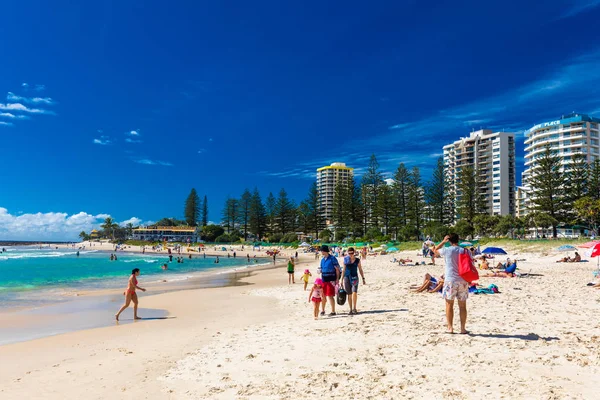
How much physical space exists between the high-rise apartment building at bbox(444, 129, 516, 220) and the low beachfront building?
2373 inches

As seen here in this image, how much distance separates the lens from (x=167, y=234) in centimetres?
10562

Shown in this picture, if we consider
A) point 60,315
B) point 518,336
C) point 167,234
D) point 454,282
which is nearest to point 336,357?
point 454,282

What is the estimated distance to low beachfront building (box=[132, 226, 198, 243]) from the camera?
9625 cm

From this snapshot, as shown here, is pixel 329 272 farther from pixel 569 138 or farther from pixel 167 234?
pixel 167 234

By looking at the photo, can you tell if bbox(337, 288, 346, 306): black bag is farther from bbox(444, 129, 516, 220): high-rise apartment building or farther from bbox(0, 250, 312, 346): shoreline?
bbox(444, 129, 516, 220): high-rise apartment building

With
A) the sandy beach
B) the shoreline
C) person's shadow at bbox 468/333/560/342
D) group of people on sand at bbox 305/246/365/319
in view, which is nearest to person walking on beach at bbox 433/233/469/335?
person's shadow at bbox 468/333/560/342

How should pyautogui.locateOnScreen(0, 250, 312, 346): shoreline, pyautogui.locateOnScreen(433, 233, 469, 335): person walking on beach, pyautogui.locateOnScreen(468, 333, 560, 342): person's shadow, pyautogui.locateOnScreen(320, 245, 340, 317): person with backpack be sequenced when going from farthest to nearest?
pyautogui.locateOnScreen(0, 250, 312, 346): shoreline, pyautogui.locateOnScreen(320, 245, 340, 317): person with backpack, pyautogui.locateOnScreen(433, 233, 469, 335): person walking on beach, pyautogui.locateOnScreen(468, 333, 560, 342): person's shadow

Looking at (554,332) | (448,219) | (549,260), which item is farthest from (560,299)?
(448,219)

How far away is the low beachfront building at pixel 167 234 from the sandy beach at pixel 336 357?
89.5m

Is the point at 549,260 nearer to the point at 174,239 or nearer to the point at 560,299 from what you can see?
the point at 560,299

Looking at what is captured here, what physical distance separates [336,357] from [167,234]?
352ft

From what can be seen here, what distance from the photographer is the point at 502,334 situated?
17.5 ft

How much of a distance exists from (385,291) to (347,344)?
5854mm

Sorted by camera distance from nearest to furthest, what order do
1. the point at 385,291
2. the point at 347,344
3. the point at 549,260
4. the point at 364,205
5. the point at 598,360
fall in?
the point at 598,360, the point at 347,344, the point at 385,291, the point at 549,260, the point at 364,205
